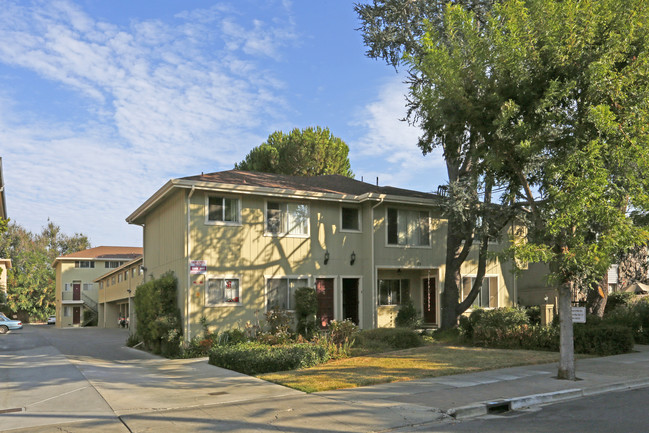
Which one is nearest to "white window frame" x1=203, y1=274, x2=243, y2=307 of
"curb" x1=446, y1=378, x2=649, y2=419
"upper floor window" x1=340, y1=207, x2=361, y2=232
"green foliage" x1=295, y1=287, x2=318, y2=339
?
"green foliage" x1=295, y1=287, x2=318, y2=339

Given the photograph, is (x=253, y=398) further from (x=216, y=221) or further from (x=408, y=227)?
(x=408, y=227)

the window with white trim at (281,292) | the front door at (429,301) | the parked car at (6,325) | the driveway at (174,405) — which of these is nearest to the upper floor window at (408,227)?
the front door at (429,301)

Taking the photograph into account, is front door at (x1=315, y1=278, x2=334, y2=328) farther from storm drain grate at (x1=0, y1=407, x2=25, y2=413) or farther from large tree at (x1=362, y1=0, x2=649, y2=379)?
storm drain grate at (x1=0, y1=407, x2=25, y2=413)

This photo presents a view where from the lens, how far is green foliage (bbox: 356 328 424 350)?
17.4 meters

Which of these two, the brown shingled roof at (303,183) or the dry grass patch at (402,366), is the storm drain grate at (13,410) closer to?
the dry grass patch at (402,366)

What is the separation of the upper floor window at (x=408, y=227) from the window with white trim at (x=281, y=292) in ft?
14.8

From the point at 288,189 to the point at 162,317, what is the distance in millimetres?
6274

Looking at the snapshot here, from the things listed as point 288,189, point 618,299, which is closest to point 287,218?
point 288,189

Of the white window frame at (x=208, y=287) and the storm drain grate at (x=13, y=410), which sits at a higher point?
the white window frame at (x=208, y=287)

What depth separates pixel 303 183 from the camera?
23.5 meters

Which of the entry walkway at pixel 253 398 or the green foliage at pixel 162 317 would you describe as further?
the green foliage at pixel 162 317

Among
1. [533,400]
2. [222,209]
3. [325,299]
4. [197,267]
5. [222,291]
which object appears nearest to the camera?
[533,400]

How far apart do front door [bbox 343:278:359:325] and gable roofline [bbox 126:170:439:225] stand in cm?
335

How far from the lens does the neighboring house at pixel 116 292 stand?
130ft
